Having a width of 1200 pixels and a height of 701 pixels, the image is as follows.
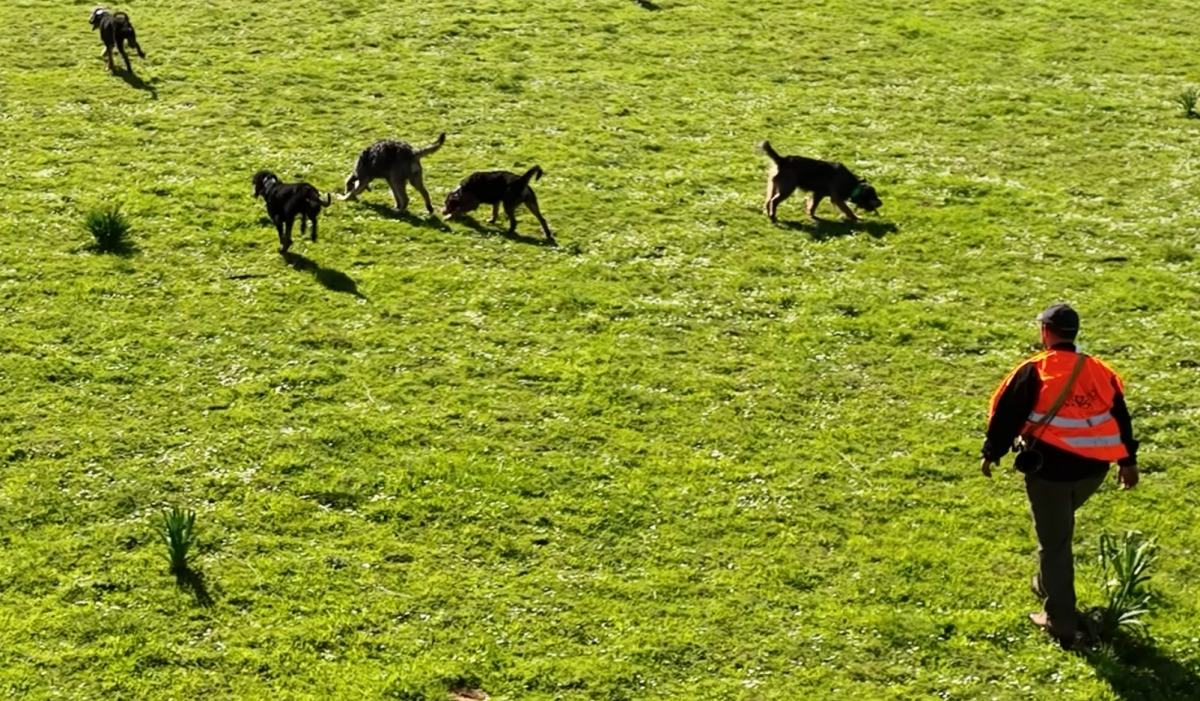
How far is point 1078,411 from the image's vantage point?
10.1 m

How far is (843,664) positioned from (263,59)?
1924cm

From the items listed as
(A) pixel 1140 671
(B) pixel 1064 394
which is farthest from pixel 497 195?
(A) pixel 1140 671

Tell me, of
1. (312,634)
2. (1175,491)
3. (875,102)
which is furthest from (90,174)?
(1175,491)

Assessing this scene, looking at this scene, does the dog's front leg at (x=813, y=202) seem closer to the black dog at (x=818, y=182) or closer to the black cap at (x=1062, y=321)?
the black dog at (x=818, y=182)

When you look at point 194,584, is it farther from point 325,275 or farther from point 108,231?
point 108,231

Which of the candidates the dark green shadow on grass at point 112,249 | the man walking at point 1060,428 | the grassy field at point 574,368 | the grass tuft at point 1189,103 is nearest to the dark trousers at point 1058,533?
the man walking at point 1060,428

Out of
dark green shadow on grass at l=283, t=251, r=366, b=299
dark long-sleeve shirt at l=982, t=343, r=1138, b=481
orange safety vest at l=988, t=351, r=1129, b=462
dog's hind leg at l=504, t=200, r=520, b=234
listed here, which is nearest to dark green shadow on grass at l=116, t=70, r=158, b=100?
dark green shadow on grass at l=283, t=251, r=366, b=299

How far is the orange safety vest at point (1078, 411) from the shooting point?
1008cm

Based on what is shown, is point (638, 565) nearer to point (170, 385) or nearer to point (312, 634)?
point (312, 634)

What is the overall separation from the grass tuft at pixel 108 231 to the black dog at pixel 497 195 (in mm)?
4396

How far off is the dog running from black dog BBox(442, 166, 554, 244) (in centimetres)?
54

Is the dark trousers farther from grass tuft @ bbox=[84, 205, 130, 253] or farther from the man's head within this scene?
grass tuft @ bbox=[84, 205, 130, 253]

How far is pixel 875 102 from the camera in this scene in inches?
981

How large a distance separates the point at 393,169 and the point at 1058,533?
38.5 ft
